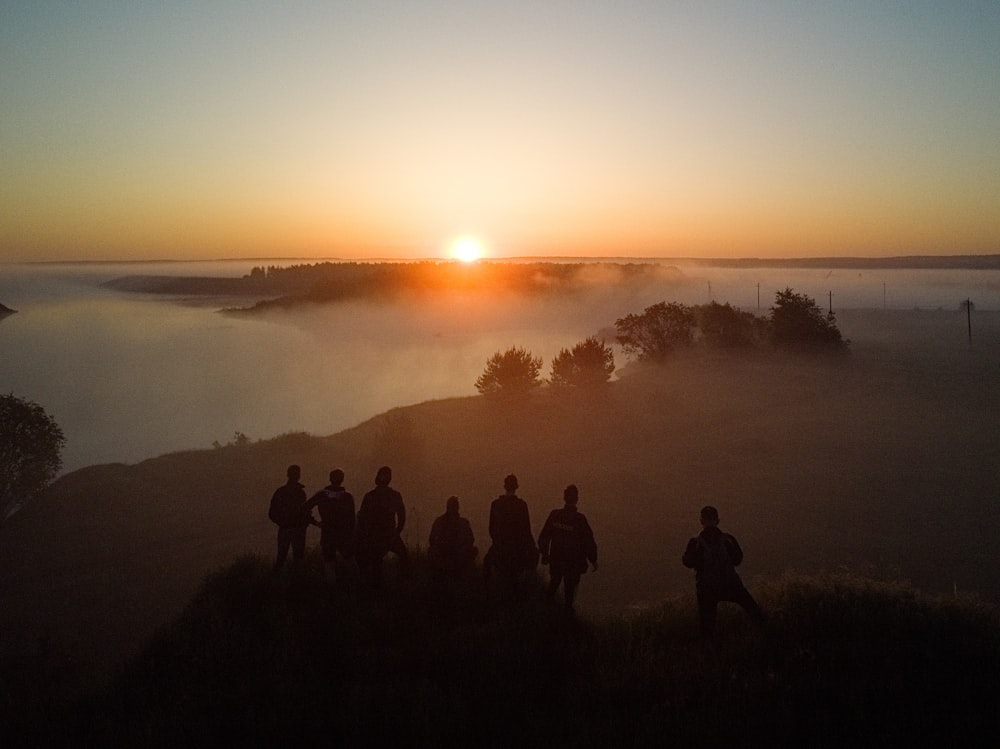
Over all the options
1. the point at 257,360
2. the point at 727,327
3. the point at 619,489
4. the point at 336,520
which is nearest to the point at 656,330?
the point at 727,327

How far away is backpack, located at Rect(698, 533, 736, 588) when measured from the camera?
308 inches

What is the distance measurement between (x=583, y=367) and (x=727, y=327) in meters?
22.7

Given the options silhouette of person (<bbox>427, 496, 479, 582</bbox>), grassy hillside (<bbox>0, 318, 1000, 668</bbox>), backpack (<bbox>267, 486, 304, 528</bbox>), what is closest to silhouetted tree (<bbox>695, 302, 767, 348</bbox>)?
grassy hillside (<bbox>0, 318, 1000, 668</bbox>)

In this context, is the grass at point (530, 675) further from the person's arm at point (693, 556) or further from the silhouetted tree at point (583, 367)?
the silhouetted tree at point (583, 367)

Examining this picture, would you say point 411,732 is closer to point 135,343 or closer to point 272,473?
point 272,473

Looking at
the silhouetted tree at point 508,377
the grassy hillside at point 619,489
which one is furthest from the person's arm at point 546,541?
the silhouetted tree at point 508,377

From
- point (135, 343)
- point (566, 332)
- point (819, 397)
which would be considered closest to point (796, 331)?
point (819, 397)

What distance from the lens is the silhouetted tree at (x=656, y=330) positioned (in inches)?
2286

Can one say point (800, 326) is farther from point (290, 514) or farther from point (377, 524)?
point (290, 514)

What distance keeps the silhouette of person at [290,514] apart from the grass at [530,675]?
0.59 m

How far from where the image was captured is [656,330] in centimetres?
5841

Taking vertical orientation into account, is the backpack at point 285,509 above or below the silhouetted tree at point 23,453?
above

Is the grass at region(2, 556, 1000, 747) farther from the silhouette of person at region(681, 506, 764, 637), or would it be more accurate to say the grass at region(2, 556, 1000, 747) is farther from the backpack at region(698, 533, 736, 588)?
the backpack at region(698, 533, 736, 588)

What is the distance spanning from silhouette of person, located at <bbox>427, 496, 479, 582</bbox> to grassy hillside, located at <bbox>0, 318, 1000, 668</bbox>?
5.07 meters
